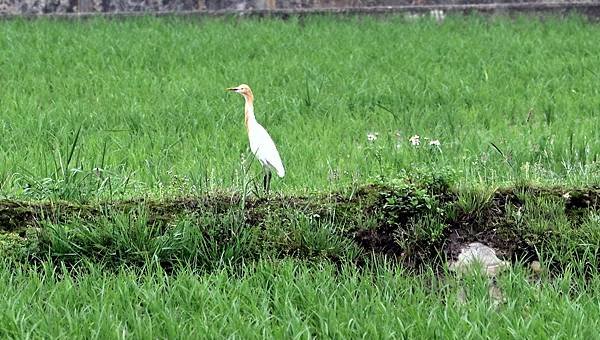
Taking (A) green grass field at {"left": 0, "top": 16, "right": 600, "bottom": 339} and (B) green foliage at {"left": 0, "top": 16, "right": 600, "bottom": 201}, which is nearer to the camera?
(A) green grass field at {"left": 0, "top": 16, "right": 600, "bottom": 339}

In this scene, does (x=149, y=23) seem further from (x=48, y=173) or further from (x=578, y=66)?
(x=48, y=173)

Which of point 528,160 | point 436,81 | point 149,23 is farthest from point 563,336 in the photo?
point 149,23

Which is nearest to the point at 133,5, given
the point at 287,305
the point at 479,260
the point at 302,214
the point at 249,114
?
the point at 249,114

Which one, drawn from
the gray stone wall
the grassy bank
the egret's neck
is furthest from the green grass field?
the gray stone wall

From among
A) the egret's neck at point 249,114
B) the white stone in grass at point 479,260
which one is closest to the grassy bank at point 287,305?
the white stone in grass at point 479,260

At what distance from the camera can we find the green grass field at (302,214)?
3244mm

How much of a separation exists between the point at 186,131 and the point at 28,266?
9.34 feet

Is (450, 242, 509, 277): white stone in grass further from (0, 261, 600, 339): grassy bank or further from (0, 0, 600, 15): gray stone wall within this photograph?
(0, 0, 600, 15): gray stone wall

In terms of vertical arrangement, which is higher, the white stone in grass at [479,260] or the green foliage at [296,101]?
the white stone in grass at [479,260]

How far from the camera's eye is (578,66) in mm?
9047

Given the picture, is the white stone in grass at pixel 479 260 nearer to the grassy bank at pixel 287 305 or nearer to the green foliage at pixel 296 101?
the grassy bank at pixel 287 305

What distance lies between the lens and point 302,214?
13.1ft

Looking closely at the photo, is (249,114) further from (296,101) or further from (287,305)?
(296,101)

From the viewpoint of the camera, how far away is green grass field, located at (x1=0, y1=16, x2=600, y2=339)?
3244 millimetres
